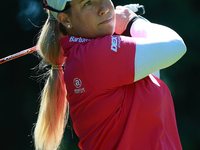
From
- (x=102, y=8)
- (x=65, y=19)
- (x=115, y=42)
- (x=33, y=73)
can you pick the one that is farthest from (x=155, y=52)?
(x=33, y=73)

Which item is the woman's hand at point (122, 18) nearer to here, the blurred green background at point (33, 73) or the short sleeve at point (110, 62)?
the short sleeve at point (110, 62)

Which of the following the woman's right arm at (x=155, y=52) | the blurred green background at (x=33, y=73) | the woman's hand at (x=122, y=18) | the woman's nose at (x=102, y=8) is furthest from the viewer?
the blurred green background at (x=33, y=73)

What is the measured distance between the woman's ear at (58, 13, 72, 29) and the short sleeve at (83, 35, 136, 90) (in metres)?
0.23

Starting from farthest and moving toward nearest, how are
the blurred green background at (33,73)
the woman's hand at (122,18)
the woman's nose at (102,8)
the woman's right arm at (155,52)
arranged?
the blurred green background at (33,73) → the woman's hand at (122,18) → the woman's nose at (102,8) → the woman's right arm at (155,52)

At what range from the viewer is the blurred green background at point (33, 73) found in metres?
2.05

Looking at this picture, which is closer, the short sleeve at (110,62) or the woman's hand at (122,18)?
the short sleeve at (110,62)

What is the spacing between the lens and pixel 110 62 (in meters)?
0.93

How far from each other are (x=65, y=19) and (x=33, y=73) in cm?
113

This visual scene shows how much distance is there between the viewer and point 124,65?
0.92 m

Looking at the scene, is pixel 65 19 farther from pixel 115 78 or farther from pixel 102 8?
pixel 115 78

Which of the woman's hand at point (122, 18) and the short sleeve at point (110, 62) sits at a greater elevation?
the woman's hand at point (122, 18)

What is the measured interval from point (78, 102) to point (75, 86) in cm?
7

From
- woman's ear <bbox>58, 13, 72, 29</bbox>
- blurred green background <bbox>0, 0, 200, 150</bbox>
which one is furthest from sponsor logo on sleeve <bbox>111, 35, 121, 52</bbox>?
blurred green background <bbox>0, 0, 200, 150</bbox>

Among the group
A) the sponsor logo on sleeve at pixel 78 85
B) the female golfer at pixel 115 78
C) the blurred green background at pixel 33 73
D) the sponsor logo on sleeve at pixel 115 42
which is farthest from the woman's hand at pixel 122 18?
the blurred green background at pixel 33 73
